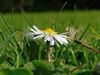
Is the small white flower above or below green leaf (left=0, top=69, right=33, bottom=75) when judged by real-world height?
above

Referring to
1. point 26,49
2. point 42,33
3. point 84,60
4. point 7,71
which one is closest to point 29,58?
point 26,49

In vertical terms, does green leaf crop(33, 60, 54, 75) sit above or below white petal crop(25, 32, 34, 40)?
below

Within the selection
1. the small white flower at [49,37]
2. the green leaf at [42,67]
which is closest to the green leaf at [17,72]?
the green leaf at [42,67]

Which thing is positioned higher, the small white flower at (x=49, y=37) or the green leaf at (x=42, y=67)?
the small white flower at (x=49, y=37)

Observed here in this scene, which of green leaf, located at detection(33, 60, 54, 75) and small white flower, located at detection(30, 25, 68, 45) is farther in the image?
small white flower, located at detection(30, 25, 68, 45)

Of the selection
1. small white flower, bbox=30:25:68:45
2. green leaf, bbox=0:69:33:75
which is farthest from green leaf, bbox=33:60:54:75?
small white flower, bbox=30:25:68:45

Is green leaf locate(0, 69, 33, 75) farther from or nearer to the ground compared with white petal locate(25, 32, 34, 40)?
nearer to the ground

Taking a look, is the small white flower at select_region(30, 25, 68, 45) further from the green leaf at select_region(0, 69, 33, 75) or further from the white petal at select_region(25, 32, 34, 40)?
the green leaf at select_region(0, 69, 33, 75)

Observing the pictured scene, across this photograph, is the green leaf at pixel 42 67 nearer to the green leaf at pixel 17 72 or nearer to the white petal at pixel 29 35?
the green leaf at pixel 17 72

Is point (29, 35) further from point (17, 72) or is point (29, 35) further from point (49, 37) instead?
point (17, 72)

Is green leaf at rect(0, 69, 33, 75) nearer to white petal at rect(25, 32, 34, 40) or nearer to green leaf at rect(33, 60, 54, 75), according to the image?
green leaf at rect(33, 60, 54, 75)

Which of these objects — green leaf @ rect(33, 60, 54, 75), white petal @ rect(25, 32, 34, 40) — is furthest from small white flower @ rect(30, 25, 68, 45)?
green leaf @ rect(33, 60, 54, 75)

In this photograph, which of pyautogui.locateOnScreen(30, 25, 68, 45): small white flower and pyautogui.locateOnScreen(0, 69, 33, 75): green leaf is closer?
pyautogui.locateOnScreen(0, 69, 33, 75): green leaf
